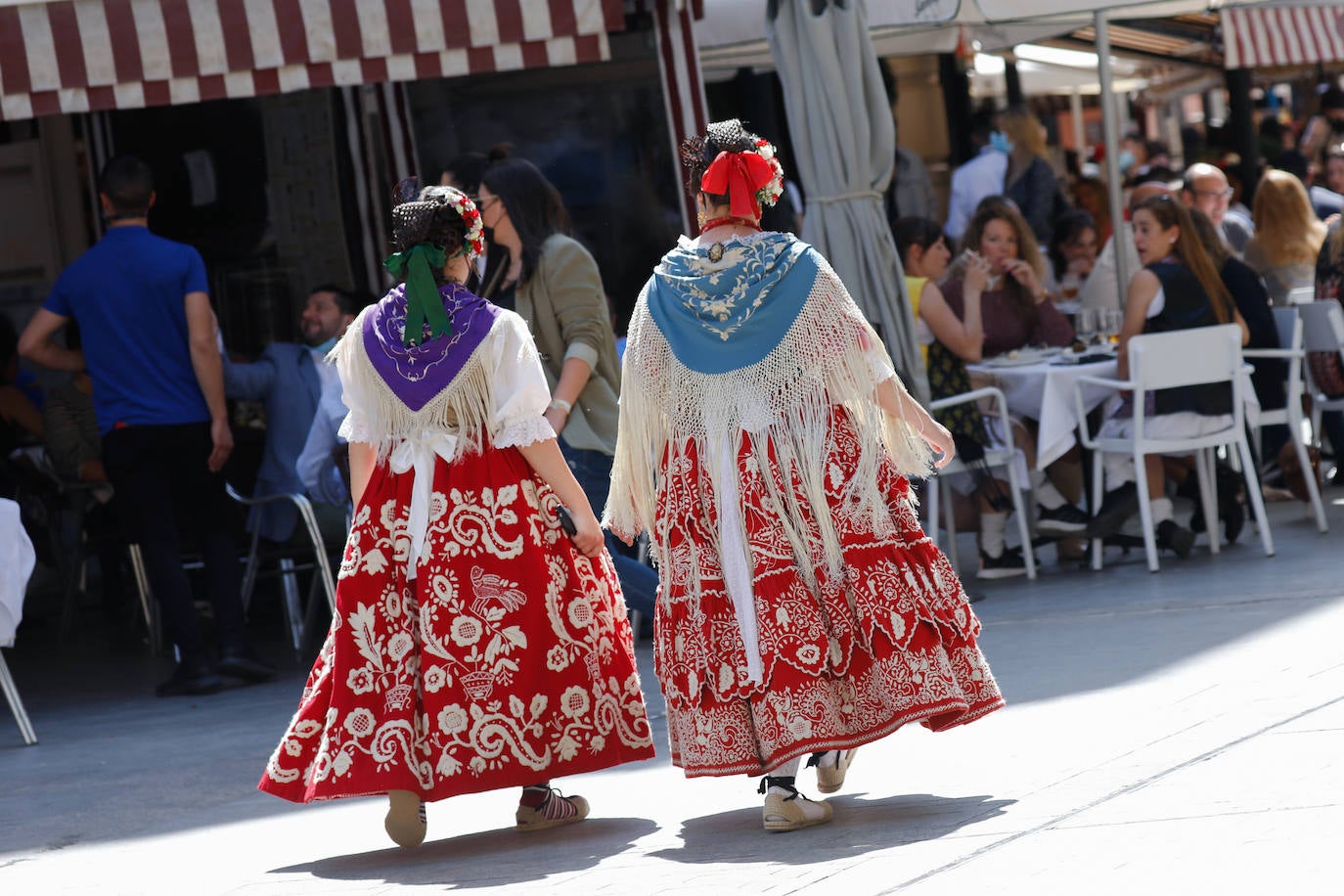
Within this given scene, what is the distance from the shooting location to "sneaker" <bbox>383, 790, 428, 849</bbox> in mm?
4641

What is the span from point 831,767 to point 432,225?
165 centimetres

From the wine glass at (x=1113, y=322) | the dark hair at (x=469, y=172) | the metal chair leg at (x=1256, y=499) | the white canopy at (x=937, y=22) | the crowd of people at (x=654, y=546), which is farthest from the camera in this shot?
the wine glass at (x=1113, y=322)

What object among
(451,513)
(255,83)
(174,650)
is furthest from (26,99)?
(451,513)

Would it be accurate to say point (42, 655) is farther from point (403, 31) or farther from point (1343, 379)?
point (1343, 379)

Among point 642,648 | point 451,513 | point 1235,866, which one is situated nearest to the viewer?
point 1235,866

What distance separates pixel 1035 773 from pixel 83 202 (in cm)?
847

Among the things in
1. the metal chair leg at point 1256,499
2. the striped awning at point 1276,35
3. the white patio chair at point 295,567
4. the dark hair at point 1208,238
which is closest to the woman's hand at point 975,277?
the dark hair at point 1208,238

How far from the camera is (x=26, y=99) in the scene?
735cm

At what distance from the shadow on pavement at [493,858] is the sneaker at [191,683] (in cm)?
266

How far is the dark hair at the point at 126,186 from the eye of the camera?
23.6ft

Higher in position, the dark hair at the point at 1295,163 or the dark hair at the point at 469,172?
the dark hair at the point at 469,172

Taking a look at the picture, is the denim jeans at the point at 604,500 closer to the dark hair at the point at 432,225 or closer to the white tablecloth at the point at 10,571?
the dark hair at the point at 432,225

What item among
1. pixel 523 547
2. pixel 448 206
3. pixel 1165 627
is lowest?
pixel 1165 627

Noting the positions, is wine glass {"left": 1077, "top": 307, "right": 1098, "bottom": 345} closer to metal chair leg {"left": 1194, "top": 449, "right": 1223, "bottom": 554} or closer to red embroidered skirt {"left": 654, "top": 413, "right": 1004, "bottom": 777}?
metal chair leg {"left": 1194, "top": 449, "right": 1223, "bottom": 554}
